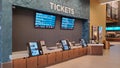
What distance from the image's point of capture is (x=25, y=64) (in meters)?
5.86

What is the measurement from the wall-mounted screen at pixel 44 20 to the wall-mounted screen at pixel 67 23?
100 centimetres

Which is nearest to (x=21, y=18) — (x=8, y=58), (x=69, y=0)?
(x=8, y=58)

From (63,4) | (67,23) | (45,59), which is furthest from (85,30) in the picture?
(45,59)

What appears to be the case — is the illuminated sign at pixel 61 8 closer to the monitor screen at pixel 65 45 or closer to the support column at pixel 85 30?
the monitor screen at pixel 65 45

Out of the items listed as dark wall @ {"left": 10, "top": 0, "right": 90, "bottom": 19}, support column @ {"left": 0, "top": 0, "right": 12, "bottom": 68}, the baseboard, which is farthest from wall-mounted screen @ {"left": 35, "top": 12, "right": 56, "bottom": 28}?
the baseboard

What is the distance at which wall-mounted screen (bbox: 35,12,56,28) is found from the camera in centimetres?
735

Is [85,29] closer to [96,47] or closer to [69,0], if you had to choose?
[96,47]

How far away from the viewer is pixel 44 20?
7.68 metres

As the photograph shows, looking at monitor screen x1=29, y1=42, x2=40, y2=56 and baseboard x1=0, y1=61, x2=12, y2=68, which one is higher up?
monitor screen x1=29, y1=42, x2=40, y2=56

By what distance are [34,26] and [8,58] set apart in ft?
7.58

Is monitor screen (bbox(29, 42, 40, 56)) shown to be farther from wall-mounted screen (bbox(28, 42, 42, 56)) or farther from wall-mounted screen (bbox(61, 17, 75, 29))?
wall-mounted screen (bbox(61, 17, 75, 29))

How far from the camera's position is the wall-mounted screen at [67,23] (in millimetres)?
9205

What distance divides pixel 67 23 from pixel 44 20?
223 centimetres

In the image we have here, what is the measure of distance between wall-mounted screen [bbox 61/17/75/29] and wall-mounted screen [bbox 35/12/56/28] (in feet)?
3.28
